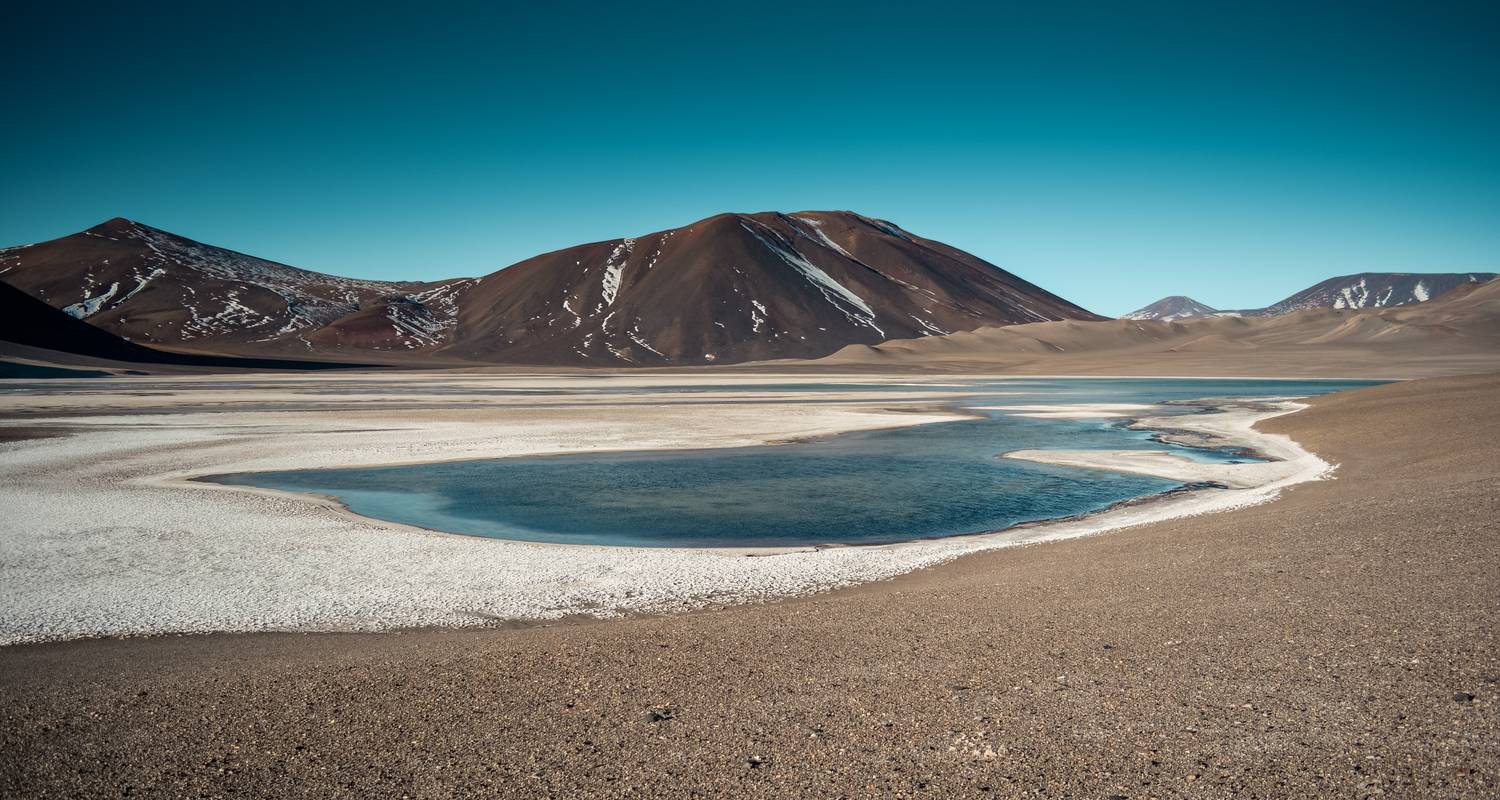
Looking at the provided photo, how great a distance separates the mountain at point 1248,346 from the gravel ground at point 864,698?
87905mm

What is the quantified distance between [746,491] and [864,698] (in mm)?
14653

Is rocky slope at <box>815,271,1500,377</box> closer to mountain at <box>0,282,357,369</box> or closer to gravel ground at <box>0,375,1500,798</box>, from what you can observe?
gravel ground at <box>0,375,1500,798</box>

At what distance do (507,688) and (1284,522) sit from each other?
1153 cm

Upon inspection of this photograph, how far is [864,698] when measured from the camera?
6973 mm

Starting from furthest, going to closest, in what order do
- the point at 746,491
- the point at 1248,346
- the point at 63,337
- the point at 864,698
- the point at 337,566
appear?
the point at 63,337
the point at 1248,346
the point at 746,491
the point at 337,566
the point at 864,698

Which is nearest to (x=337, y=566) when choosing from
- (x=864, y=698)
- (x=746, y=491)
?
(x=864, y=698)

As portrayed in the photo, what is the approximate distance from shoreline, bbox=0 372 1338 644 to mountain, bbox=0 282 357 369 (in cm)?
12189

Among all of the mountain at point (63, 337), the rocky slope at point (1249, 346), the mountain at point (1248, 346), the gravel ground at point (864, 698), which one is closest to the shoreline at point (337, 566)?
the gravel ground at point (864, 698)

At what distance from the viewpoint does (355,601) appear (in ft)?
36.7

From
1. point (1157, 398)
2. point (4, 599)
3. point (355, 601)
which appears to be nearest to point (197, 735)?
point (355, 601)

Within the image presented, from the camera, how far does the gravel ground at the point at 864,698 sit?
5.69 meters

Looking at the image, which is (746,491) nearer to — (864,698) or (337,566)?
(337,566)

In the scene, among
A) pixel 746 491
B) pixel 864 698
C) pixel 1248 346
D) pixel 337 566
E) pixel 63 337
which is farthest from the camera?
pixel 63 337

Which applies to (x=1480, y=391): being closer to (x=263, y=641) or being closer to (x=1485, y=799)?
(x=1485, y=799)
